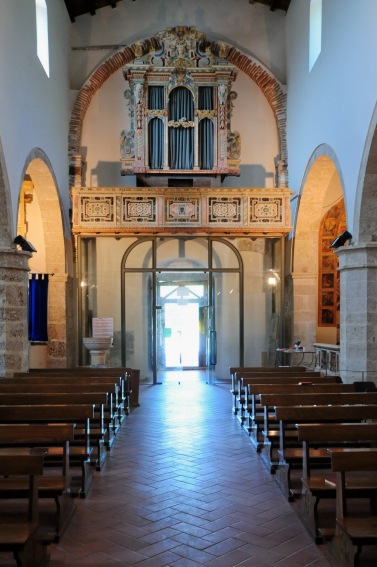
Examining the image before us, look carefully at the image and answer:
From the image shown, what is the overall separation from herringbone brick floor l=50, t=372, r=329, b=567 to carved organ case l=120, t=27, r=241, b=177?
764 cm

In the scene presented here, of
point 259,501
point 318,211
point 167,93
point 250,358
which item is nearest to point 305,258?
point 318,211

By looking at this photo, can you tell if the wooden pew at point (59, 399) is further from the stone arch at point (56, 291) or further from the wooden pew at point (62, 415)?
the stone arch at point (56, 291)

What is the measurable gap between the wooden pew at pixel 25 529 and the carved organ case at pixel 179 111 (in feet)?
35.8

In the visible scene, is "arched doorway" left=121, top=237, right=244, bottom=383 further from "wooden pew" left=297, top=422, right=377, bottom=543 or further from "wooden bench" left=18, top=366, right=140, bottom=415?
"wooden pew" left=297, top=422, right=377, bottom=543

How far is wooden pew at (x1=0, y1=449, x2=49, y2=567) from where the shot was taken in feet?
10.9

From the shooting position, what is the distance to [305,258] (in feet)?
45.1

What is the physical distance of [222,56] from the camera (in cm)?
1505

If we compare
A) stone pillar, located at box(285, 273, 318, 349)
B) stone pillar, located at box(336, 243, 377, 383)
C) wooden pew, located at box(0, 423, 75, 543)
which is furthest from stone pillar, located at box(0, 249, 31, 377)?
stone pillar, located at box(285, 273, 318, 349)

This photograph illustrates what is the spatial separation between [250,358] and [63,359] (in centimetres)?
449

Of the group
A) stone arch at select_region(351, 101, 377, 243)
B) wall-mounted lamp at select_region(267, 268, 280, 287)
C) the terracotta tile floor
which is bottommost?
the terracotta tile floor

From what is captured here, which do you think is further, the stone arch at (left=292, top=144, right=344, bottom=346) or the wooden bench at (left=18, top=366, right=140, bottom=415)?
the stone arch at (left=292, top=144, right=344, bottom=346)

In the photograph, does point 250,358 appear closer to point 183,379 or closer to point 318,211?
point 183,379

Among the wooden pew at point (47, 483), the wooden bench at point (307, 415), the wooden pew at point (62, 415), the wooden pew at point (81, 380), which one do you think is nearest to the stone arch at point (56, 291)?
the wooden pew at point (81, 380)

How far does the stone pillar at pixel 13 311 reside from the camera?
30.3ft
